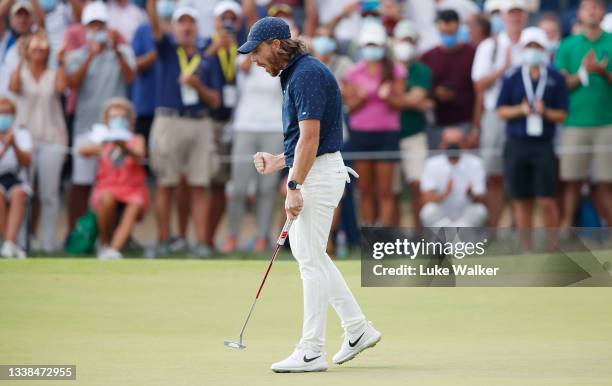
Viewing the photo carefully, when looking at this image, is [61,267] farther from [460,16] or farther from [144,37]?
[460,16]

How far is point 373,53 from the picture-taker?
1508 cm

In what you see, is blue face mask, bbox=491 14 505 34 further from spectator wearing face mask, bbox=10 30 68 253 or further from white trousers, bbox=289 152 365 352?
white trousers, bbox=289 152 365 352

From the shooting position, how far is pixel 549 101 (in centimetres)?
1480

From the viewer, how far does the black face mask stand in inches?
587

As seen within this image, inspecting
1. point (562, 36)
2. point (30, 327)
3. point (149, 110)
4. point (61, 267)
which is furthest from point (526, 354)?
point (562, 36)

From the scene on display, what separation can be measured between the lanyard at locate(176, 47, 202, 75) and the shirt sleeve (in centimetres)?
757

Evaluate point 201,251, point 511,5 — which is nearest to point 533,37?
point 511,5

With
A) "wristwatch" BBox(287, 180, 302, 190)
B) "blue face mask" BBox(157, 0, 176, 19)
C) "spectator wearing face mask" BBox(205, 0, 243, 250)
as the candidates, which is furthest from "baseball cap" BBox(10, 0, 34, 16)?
"wristwatch" BBox(287, 180, 302, 190)

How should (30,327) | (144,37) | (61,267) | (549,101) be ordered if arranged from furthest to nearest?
1. (144,37)
2. (549,101)
3. (61,267)
4. (30,327)

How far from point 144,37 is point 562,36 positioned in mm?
5115

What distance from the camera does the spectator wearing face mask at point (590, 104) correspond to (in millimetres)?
15211

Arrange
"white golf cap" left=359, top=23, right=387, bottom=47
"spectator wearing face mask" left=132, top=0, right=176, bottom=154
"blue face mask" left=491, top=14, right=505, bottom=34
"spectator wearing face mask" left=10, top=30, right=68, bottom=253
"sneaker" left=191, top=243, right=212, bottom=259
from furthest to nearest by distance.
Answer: "blue face mask" left=491, top=14, right=505, bottom=34 → "spectator wearing face mask" left=132, top=0, right=176, bottom=154 → "spectator wearing face mask" left=10, top=30, right=68, bottom=253 → "white golf cap" left=359, top=23, right=387, bottom=47 → "sneaker" left=191, top=243, right=212, bottom=259

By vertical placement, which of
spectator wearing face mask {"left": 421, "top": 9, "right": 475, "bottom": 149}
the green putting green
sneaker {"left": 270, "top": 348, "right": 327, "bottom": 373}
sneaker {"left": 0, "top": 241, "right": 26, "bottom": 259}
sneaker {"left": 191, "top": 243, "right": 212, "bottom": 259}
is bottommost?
sneaker {"left": 191, "top": 243, "right": 212, "bottom": 259}

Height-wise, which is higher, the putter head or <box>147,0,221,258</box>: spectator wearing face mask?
<box>147,0,221,258</box>: spectator wearing face mask
